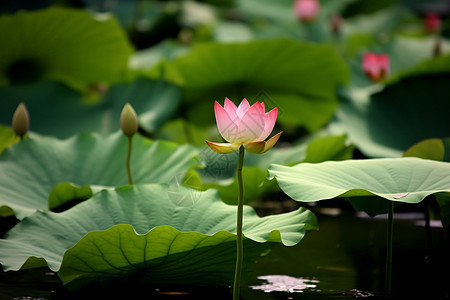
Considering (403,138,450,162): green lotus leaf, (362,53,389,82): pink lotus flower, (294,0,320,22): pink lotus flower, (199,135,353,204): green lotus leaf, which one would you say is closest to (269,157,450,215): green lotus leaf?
(403,138,450,162): green lotus leaf

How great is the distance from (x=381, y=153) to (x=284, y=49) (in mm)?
596

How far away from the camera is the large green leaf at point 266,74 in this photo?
241 cm

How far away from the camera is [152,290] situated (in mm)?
1331

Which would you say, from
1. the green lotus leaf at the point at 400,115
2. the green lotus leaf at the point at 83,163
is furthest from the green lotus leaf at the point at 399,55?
the green lotus leaf at the point at 83,163

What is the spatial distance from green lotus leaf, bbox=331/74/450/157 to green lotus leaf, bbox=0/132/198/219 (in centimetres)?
78

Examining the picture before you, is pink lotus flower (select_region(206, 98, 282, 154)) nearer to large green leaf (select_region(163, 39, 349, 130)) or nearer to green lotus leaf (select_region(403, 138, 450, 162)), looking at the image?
green lotus leaf (select_region(403, 138, 450, 162))

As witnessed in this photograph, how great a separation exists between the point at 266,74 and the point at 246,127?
153 centimetres

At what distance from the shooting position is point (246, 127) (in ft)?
3.47

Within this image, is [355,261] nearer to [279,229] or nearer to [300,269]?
[300,269]

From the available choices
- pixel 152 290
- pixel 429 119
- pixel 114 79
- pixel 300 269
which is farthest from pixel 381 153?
pixel 114 79

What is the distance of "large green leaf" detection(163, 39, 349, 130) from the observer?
2408 millimetres

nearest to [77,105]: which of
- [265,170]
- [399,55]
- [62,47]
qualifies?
[62,47]

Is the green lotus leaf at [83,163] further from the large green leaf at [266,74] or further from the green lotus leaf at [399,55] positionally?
the green lotus leaf at [399,55]

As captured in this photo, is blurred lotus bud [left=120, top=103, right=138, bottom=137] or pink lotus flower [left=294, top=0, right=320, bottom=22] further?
pink lotus flower [left=294, top=0, right=320, bottom=22]
